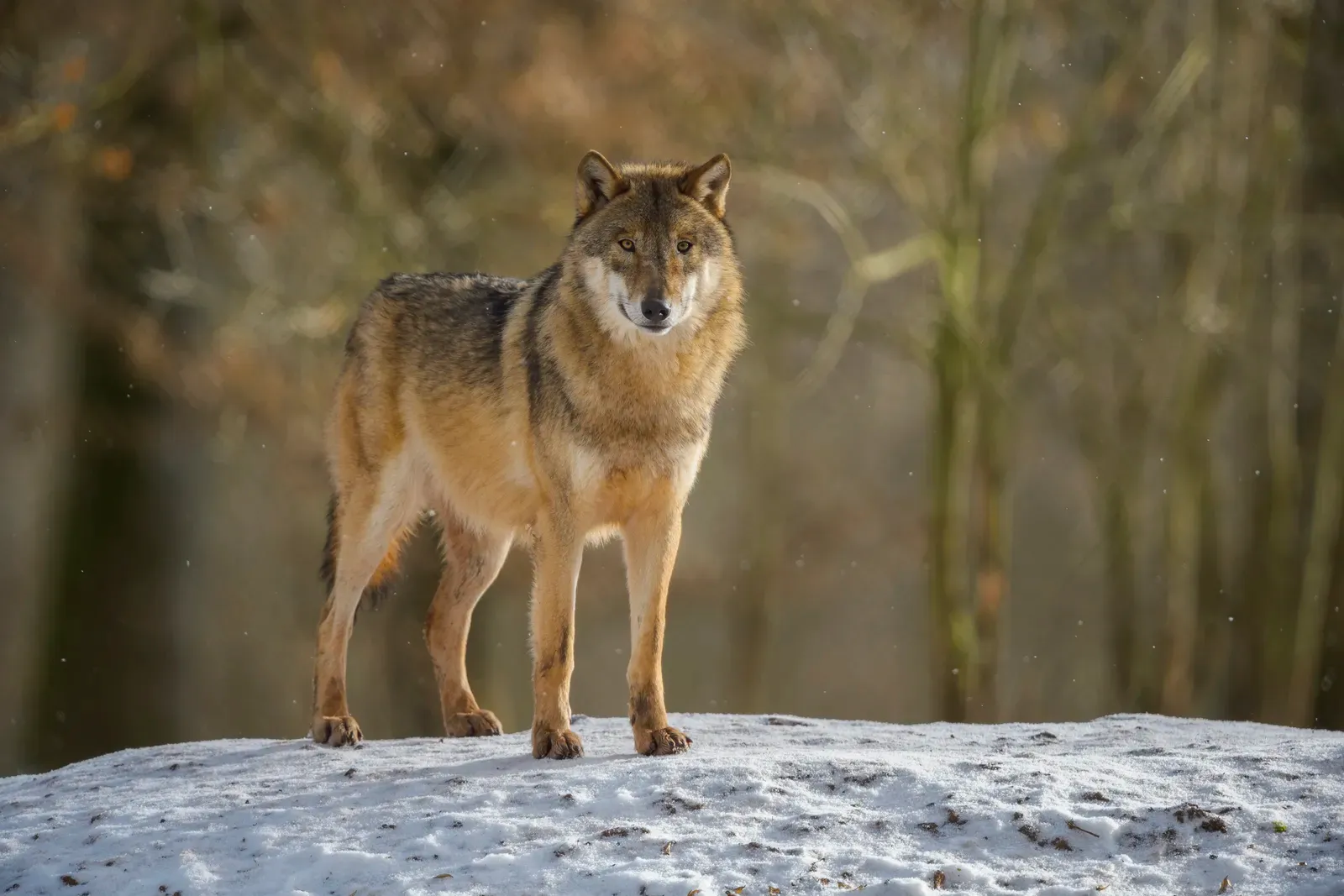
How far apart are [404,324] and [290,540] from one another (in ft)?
39.2

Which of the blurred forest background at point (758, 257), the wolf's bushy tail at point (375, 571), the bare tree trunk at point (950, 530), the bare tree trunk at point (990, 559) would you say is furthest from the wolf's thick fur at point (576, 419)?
the bare tree trunk at point (990, 559)

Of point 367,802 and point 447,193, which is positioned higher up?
point 447,193

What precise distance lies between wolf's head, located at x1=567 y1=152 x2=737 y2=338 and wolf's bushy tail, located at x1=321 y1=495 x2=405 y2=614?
2090 mm

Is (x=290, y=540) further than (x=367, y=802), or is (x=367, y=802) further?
(x=290, y=540)

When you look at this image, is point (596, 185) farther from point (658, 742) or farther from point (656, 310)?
point (658, 742)

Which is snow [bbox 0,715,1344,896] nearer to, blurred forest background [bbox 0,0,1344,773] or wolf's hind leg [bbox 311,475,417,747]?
wolf's hind leg [bbox 311,475,417,747]

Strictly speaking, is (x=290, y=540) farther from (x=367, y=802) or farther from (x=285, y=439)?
(x=367, y=802)

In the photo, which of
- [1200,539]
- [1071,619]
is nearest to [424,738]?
[1200,539]

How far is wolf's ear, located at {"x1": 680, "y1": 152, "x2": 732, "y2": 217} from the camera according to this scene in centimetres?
644

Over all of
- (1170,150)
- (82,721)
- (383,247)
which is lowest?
(82,721)

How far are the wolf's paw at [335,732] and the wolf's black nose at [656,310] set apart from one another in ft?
8.21

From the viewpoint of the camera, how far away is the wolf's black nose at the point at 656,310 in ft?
19.4

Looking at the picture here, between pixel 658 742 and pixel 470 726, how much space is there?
5.49 ft

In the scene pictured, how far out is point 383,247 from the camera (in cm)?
1293
